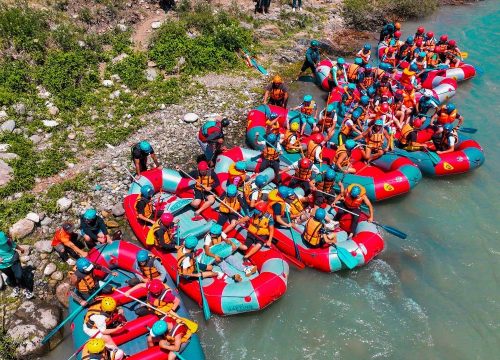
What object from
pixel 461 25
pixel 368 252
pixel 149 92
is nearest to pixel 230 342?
pixel 368 252

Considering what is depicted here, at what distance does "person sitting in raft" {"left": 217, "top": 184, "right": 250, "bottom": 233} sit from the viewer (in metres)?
7.63

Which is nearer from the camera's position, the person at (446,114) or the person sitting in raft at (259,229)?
Result: the person sitting in raft at (259,229)

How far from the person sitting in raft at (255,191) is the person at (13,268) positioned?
4273mm

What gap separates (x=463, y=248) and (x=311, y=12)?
558 inches

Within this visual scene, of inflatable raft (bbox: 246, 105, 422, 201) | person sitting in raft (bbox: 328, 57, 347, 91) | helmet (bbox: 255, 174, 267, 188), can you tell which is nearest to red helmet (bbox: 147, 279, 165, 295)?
helmet (bbox: 255, 174, 267, 188)

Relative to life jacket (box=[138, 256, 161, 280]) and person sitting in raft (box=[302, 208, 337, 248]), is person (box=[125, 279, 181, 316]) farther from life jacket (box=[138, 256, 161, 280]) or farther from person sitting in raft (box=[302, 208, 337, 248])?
person sitting in raft (box=[302, 208, 337, 248])

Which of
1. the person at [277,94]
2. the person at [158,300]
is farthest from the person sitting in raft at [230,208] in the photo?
the person at [277,94]

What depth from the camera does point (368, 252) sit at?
744cm

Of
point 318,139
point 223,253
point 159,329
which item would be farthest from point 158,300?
point 318,139

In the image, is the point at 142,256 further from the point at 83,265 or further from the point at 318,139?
the point at 318,139

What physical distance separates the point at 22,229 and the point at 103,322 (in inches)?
124

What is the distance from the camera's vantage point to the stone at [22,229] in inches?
296

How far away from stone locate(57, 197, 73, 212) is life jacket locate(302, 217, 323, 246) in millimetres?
5088

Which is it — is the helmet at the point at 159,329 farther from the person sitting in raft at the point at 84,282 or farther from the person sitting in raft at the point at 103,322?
the person sitting in raft at the point at 84,282
